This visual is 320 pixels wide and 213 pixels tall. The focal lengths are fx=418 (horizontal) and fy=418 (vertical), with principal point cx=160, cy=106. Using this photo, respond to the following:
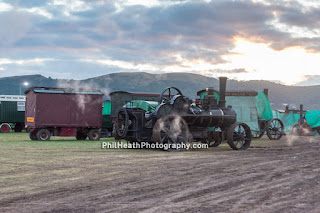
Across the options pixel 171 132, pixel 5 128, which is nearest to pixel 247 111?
pixel 171 132

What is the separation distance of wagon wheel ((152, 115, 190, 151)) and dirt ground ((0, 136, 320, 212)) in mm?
3309

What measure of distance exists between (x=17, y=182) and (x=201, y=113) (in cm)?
890

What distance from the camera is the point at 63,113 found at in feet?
70.9

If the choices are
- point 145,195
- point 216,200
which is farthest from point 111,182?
point 216,200

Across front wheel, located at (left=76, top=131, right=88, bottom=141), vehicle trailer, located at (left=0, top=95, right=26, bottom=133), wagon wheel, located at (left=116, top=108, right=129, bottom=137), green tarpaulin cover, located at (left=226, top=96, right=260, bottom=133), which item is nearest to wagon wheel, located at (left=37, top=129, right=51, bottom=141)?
front wheel, located at (left=76, top=131, right=88, bottom=141)

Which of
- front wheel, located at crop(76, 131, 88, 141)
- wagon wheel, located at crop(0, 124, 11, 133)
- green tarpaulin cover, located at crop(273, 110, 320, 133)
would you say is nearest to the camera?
front wheel, located at crop(76, 131, 88, 141)

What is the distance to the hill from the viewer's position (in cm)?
16500

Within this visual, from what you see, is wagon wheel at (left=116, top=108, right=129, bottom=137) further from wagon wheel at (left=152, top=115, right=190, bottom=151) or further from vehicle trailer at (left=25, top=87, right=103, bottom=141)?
vehicle trailer at (left=25, top=87, right=103, bottom=141)

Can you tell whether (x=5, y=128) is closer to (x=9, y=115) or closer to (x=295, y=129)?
(x=9, y=115)

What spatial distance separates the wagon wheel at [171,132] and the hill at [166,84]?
477 ft

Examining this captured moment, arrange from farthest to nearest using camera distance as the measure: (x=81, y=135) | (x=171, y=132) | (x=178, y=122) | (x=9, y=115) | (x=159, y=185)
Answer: (x=9, y=115) → (x=81, y=135) → (x=178, y=122) → (x=171, y=132) → (x=159, y=185)

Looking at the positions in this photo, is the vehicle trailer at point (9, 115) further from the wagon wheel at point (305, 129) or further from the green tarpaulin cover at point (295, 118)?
the wagon wheel at point (305, 129)

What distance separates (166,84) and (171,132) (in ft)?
541

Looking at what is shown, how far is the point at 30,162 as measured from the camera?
10992 millimetres
